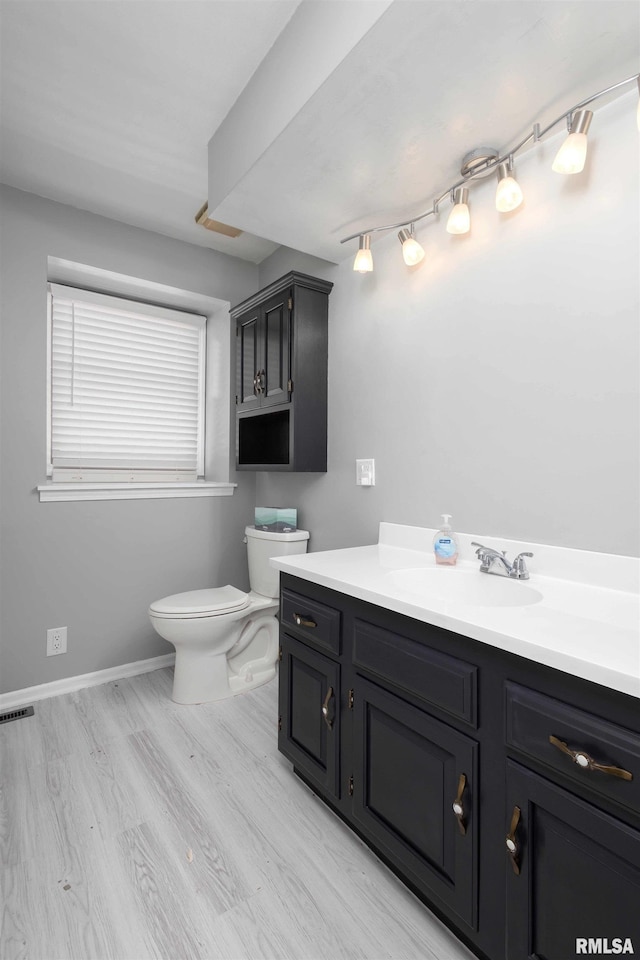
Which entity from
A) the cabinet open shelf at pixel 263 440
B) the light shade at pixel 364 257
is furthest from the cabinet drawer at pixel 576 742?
the cabinet open shelf at pixel 263 440

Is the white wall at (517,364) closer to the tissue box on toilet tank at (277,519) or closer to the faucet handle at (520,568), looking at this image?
the faucet handle at (520,568)

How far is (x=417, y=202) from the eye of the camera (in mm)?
1783

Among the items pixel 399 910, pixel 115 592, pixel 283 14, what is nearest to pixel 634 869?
pixel 399 910

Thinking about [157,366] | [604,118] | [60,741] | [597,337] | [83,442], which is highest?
[604,118]

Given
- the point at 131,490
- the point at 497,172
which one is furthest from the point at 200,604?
the point at 497,172

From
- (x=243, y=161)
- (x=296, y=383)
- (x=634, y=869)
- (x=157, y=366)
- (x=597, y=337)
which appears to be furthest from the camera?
(x=157, y=366)

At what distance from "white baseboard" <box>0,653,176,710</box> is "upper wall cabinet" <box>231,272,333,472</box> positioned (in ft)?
4.19

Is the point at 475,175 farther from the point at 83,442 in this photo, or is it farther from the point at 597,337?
the point at 83,442

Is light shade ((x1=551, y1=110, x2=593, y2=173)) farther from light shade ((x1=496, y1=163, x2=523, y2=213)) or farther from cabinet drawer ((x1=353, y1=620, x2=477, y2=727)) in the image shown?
cabinet drawer ((x1=353, y1=620, x2=477, y2=727))

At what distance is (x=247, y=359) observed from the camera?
2.68 m

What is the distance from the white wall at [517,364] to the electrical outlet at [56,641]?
157cm

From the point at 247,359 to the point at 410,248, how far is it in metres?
1.17

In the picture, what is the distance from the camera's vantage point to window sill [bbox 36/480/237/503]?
2381 mm

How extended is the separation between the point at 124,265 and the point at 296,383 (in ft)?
4.04
